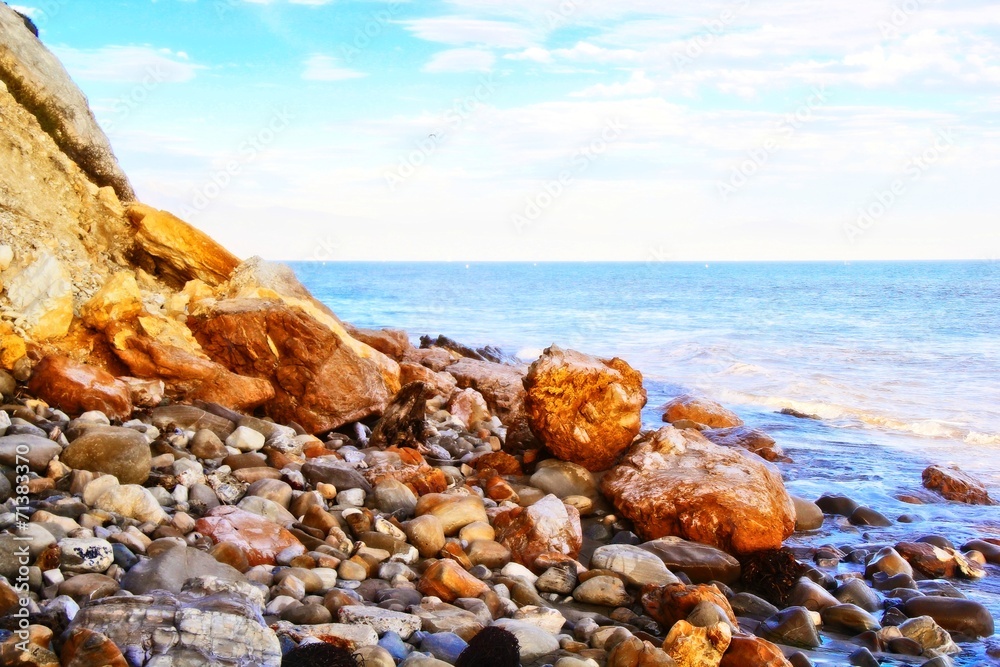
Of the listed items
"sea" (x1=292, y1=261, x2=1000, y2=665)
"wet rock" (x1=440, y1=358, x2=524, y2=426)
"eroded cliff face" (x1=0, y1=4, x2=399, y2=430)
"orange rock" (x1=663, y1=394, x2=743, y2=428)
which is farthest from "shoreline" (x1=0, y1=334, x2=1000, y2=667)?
"orange rock" (x1=663, y1=394, x2=743, y2=428)

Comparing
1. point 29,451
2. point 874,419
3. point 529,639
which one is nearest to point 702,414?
point 874,419

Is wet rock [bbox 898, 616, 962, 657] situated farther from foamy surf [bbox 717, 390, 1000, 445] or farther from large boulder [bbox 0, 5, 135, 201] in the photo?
large boulder [bbox 0, 5, 135, 201]

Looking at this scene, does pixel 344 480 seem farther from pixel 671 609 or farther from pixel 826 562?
pixel 826 562

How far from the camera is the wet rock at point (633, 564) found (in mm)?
6445

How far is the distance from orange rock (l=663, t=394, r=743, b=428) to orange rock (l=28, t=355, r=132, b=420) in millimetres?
8530

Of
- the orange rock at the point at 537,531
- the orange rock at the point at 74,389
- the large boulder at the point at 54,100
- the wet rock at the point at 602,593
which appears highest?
the large boulder at the point at 54,100

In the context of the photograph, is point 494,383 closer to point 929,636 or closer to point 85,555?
point 929,636

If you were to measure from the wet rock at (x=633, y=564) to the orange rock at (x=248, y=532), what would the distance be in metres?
2.40

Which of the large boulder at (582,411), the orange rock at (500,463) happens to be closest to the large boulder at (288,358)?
the orange rock at (500,463)

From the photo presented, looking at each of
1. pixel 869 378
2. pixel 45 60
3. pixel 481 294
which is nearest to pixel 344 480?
pixel 45 60

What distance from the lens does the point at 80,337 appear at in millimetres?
8539

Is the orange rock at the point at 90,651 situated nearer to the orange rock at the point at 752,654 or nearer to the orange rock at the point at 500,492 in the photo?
the orange rock at the point at 752,654

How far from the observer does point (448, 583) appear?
221 inches

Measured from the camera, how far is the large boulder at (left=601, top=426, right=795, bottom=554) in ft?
24.6
